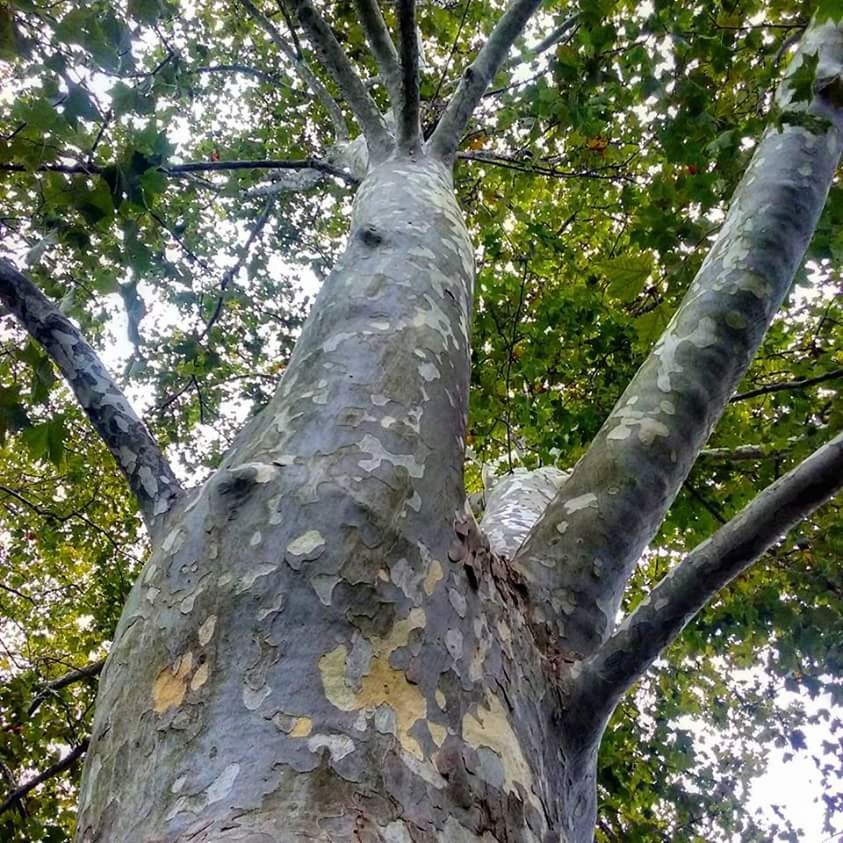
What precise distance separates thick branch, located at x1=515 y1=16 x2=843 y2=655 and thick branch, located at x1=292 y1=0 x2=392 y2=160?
146 centimetres

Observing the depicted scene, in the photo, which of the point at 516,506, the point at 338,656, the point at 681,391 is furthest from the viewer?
the point at 516,506

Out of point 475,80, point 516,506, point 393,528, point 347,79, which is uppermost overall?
point 475,80

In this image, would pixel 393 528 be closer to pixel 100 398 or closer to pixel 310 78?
pixel 100 398

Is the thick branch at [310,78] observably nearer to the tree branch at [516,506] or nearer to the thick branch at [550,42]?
the thick branch at [550,42]

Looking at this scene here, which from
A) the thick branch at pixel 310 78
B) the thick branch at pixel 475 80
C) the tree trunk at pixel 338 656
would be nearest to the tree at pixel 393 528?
the tree trunk at pixel 338 656

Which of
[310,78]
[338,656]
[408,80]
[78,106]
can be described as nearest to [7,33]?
[78,106]

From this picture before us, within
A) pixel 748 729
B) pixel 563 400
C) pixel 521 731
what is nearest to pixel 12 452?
pixel 563 400

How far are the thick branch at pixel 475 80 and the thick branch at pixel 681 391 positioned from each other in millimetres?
1296

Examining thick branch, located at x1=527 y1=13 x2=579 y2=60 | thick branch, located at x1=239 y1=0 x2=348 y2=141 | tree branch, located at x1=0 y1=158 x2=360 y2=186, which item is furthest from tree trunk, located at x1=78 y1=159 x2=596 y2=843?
thick branch, located at x1=527 y1=13 x2=579 y2=60

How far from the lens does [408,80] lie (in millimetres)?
2518

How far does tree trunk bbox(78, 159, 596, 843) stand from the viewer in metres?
0.80

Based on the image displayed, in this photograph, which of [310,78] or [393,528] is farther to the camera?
[310,78]

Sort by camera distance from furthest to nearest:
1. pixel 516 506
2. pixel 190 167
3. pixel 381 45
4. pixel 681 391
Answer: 1. pixel 381 45
2. pixel 190 167
3. pixel 516 506
4. pixel 681 391

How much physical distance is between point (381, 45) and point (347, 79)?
22 centimetres
